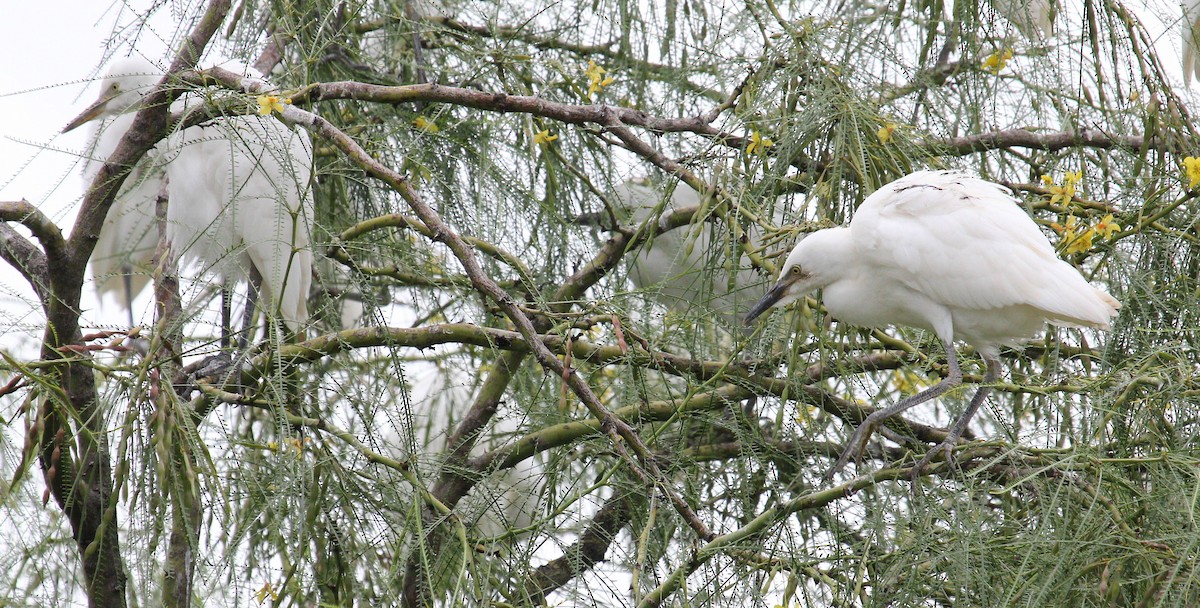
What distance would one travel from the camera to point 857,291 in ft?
5.70

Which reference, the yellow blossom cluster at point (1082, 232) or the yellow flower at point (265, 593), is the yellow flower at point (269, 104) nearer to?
the yellow flower at point (265, 593)

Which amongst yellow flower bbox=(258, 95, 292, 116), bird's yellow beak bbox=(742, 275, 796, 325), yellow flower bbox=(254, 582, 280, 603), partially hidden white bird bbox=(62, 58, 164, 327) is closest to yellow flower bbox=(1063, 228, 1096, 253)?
bird's yellow beak bbox=(742, 275, 796, 325)

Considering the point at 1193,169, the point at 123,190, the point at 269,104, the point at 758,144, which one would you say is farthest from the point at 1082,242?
the point at 123,190

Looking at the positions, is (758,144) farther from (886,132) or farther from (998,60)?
(998,60)

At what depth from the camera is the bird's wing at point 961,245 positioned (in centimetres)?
164

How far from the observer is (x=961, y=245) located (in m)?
1.70

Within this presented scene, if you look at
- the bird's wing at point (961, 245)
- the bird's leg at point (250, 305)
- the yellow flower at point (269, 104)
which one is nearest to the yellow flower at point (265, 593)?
the bird's leg at point (250, 305)

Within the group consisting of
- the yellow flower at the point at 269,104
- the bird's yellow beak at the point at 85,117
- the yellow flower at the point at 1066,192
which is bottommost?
the yellow flower at the point at 1066,192

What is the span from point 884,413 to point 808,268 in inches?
10.3

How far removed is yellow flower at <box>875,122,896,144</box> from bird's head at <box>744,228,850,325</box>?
0.54 feet

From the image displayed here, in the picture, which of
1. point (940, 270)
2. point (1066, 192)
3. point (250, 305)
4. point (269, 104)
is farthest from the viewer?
point (250, 305)

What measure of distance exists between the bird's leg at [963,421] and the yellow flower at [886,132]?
0.37 m

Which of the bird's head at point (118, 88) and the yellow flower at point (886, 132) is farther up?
the bird's head at point (118, 88)

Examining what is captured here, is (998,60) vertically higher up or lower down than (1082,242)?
higher up
